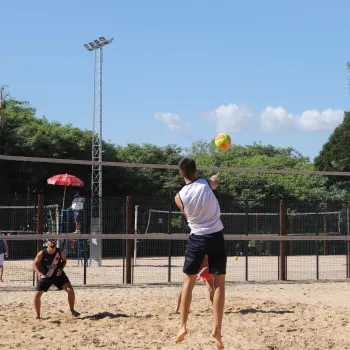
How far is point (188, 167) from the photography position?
6.09 metres

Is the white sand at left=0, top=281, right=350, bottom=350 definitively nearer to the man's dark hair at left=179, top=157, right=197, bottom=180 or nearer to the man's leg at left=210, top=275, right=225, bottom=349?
the man's leg at left=210, top=275, right=225, bottom=349

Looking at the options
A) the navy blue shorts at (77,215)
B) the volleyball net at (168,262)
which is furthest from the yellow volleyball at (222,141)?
the navy blue shorts at (77,215)

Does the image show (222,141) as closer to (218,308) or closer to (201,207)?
(201,207)

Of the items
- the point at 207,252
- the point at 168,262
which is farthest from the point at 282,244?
the point at 207,252

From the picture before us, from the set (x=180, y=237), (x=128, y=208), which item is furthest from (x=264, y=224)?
(x=180, y=237)

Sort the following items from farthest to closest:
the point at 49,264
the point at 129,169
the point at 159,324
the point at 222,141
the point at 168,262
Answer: the point at 129,169 < the point at 168,262 < the point at 49,264 < the point at 159,324 < the point at 222,141

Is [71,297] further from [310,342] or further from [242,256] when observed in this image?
[242,256]

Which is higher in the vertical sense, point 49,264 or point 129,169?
point 129,169

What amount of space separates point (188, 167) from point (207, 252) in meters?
0.80

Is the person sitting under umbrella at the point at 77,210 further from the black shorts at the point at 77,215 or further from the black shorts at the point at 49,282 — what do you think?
the black shorts at the point at 49,282

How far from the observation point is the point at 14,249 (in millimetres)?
19984

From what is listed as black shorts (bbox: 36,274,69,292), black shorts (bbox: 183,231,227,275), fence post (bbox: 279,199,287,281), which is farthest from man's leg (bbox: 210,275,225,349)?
fence post (bbox: 279,199,287,281)

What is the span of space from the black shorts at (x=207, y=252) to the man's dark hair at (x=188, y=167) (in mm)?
560

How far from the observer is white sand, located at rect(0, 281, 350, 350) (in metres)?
7.52
